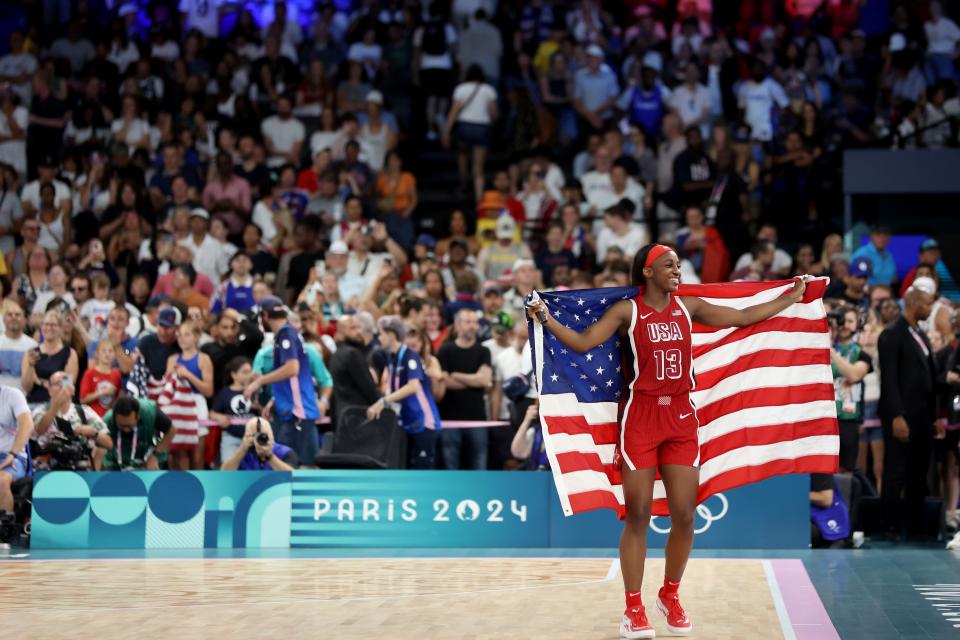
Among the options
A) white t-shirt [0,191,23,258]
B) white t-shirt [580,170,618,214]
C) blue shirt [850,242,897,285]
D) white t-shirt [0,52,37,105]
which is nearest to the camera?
blue shirt [850,242,897,285]

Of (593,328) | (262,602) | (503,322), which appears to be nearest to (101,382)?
(503,322)

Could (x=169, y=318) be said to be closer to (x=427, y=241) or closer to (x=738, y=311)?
(x=427, y=241)

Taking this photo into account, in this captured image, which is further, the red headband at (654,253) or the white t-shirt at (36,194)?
the white t-shirt at (36,194)

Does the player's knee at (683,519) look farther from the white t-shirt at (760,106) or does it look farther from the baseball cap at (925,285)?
the white t-shirt at (760,106)

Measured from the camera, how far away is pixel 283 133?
69.4ft

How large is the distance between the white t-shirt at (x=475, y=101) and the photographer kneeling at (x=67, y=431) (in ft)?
27.5

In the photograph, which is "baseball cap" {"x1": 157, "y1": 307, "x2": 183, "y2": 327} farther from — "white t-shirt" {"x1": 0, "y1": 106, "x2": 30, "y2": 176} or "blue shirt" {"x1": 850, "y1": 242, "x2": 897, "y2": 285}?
"blue shirt" {"x1": 850, "y1": 242, "x2": 897, "y2": 285}

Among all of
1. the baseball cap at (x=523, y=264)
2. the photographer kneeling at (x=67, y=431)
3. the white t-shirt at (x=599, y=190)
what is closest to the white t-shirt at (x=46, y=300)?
the photographer kneeling at (x=67, y=431)

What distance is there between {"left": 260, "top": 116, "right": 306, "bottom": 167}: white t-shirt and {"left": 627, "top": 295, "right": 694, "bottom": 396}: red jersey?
1296cm

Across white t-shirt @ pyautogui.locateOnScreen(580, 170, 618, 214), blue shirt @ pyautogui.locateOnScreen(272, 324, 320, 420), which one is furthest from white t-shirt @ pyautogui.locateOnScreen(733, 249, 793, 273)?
blue shirt @ pyautogui.locateOnScreen(272, 324, 320, 420)

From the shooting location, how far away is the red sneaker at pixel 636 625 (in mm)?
8375

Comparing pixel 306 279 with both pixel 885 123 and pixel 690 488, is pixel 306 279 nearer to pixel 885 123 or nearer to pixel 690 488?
pixel 885 123

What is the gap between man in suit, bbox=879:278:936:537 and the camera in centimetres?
1378

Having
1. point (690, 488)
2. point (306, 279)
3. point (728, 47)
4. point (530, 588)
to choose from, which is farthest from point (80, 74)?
point (690, 488)
